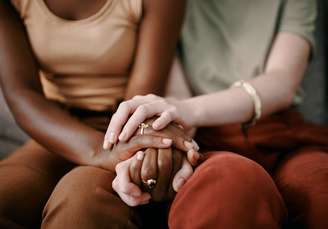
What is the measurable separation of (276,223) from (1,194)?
439 millimetres

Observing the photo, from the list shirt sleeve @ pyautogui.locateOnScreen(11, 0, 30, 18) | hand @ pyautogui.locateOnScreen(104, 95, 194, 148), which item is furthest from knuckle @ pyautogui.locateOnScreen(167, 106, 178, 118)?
shirt sleeve @ pyautogui.locateOnScreen(11, 0, 30, 18)

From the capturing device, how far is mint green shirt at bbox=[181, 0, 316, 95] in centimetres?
107

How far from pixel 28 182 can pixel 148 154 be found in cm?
24

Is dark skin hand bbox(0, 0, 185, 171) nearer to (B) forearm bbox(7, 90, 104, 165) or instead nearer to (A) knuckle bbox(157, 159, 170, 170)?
(B) forearm bbox(7, 90, 104, 165)

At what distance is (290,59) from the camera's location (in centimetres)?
104

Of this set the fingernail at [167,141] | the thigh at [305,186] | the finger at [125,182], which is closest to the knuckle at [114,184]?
the finger at [125,182]

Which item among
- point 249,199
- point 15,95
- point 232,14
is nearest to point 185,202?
point 249,199

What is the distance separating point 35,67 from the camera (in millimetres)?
972

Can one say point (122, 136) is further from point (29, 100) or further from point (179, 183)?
point (29, 100)

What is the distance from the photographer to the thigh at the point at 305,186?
Answer: 28.3 inches

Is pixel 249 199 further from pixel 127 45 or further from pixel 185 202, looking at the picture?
pixel 127 45

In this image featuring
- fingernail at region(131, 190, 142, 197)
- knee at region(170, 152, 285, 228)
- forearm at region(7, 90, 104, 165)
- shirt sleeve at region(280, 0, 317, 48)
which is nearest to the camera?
knee at region(170, 152, 285, 228)

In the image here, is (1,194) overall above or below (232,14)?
below

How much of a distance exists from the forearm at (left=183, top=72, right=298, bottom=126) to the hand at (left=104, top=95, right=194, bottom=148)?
0.26ft
